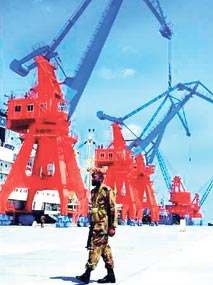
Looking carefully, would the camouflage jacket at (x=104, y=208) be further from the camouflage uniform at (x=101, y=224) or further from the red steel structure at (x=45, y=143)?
the red steel structure at (x=45, y=143)

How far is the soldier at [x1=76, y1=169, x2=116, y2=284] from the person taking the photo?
28.3ft

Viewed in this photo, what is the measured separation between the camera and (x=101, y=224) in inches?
348

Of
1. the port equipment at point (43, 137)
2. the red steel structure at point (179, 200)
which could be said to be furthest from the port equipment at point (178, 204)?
the port equipment at point (43, 137)

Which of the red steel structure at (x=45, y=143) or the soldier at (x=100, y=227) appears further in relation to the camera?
the red steel structure at (x=45, y=143)

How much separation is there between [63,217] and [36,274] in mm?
37817

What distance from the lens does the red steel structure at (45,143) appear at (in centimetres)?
4903

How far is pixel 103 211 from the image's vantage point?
8969 millimetres

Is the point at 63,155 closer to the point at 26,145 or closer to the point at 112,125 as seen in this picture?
the point at 26,145

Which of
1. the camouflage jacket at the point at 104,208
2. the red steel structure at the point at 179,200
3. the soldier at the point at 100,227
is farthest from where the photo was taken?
the red steel structure at the point at 179,200

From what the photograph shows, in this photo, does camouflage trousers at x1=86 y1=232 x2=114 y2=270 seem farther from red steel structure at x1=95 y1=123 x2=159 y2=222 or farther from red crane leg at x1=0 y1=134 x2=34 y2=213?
red steel structure at x1=95 y1=123 x2=159 y2=222

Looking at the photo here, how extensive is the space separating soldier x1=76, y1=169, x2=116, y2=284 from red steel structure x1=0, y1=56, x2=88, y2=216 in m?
39.0

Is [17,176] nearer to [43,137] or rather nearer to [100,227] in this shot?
[43,137]

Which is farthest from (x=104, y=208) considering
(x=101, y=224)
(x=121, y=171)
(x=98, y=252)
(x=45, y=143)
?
(x=121, y=171)

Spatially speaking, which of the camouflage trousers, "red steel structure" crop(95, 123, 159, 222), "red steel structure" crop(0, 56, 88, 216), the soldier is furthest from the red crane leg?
the camouflage trousers
